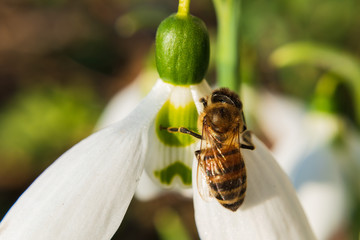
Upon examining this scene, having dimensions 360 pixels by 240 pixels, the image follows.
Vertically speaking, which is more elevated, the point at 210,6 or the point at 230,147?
the point at 210,6

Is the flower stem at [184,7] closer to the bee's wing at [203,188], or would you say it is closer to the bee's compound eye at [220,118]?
the bee's compound eye at [220,118]

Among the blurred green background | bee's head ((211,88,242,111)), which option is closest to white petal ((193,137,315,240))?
bee's head ((211,88,242,111))

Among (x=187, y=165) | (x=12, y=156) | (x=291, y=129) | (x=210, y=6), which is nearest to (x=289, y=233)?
(x=187, y=165)

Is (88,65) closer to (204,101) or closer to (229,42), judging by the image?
(229,42)

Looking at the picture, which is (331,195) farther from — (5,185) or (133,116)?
(5,185)

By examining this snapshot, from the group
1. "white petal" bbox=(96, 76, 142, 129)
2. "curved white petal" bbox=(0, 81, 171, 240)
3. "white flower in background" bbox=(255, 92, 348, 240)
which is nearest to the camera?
"curved white petal" bbox=(0, 81, 171, 240)

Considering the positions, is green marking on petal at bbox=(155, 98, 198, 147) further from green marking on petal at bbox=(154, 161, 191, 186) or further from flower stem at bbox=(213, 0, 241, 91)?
flower stem at bbox=(213, 0, 241, 91)
